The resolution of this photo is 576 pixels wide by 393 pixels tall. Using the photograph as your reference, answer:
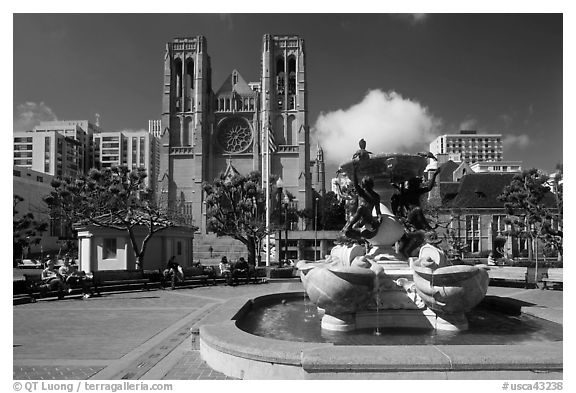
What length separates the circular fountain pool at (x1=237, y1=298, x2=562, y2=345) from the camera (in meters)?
8.02

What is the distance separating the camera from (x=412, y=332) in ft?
28.3

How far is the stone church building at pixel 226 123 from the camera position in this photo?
7944cm

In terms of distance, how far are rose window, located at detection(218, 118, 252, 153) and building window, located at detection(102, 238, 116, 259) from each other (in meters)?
59.7

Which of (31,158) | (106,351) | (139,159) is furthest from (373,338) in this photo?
(139,159)

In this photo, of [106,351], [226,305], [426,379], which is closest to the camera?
[426,379]

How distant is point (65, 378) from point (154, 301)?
914 centimetres

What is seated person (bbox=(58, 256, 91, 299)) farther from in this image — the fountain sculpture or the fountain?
the fountain sculpture

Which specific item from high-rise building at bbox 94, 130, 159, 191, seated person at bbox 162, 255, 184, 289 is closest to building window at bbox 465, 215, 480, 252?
seated person at bbox 162, 255, 184, 289

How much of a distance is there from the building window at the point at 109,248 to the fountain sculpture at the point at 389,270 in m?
15.7

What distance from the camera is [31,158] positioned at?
89688mm

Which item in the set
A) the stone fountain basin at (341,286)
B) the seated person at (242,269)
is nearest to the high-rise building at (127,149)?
the seated person at (242,269)

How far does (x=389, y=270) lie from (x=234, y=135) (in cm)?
7596

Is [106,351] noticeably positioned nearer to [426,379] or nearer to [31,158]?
[426,379]

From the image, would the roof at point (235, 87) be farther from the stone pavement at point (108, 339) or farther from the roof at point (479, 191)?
the stone pavement at point (108, 339)
